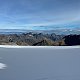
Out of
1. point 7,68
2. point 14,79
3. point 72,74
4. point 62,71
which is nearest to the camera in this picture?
point 14,79

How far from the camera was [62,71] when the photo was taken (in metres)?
3.99

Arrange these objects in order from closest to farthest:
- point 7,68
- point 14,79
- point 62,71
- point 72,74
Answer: point 14,79
point 72,74
point 62,71
point 7,68

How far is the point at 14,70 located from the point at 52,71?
29.6 inches

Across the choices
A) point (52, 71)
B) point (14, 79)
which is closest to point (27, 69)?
point (52, 71)

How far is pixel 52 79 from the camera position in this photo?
11.1 ft

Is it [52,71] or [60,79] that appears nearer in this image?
[60,79]

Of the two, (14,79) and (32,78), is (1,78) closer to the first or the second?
(14,79)

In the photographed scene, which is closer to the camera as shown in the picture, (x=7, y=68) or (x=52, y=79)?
(x=52, y=79)

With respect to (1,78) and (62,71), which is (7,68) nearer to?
(1,78)

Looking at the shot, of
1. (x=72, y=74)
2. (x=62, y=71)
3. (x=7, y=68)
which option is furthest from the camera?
(x=7, y=68)

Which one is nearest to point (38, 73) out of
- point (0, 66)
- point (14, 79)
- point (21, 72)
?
point (21, 72)

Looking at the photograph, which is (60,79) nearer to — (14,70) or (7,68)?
(14,70)

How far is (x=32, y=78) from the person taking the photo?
3.43 meters

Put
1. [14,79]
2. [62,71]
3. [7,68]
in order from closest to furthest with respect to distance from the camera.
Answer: [14,79] → [62,71] → [7,68]
